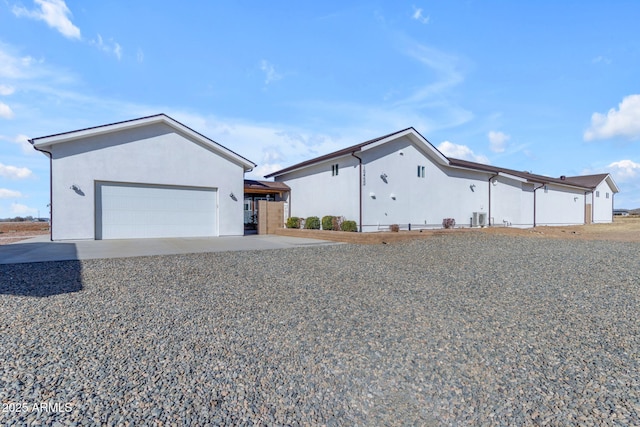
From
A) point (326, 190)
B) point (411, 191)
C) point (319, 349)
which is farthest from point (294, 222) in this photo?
point (319, 349)

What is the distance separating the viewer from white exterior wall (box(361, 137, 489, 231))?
1555 cm

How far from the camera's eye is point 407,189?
669 inches

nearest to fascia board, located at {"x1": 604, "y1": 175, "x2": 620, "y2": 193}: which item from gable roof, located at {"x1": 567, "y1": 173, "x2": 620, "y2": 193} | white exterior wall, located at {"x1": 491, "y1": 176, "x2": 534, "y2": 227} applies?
gable roof, located at {"x1": 567, "y1": 173, "x2": 620, "y2": 193}

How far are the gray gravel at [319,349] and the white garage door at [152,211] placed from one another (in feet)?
24.4

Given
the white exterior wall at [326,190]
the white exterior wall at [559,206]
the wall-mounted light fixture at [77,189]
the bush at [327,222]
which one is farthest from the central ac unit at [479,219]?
the wall-mounted light fixture at [77,189]

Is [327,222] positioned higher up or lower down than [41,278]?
higher up

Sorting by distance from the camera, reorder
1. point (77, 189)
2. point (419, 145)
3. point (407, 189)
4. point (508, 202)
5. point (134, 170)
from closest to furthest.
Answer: point (77, 189), point (134, 170), point (407, 189), point (419, 145), point (508, 202)

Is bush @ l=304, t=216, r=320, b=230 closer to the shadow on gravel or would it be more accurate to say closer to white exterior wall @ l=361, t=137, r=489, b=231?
white exterior wall @ l=361, t=137, r=489, b=231

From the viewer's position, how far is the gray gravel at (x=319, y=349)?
2264 millimetres

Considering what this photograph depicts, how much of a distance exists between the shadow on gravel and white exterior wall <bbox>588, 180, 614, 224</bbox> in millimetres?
36338

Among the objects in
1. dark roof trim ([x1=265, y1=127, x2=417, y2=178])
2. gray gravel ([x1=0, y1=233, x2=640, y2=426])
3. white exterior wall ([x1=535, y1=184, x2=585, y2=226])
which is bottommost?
gray gravel ([x1=0, y1=233, x2=640, y2=426])

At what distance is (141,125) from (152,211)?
3599 mm

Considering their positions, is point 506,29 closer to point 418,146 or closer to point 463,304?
point 418,146

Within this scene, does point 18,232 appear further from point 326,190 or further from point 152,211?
point 326,190
